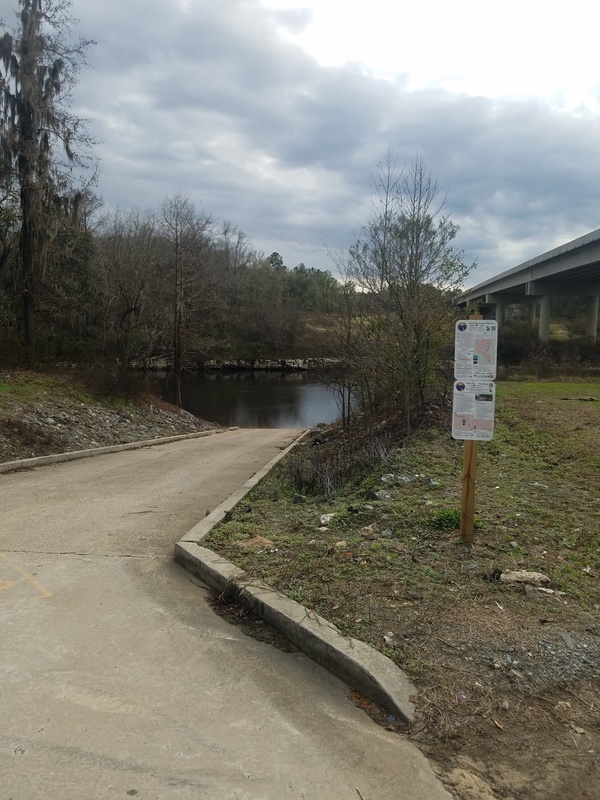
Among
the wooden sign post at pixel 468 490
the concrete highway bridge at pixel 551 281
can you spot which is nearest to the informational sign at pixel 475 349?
the wooden sign post at pixel 468 490

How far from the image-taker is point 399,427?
13.6 m

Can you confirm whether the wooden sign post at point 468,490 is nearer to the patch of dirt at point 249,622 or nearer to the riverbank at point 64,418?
the patch of dirt at point 249,622

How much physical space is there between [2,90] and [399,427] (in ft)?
55.2

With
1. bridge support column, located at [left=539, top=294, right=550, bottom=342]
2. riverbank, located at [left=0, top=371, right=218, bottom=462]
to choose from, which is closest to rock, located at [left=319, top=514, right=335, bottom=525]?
riverbank, located at [left=0, top=371, right=218, bottom=462]

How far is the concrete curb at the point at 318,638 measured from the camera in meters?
3.33

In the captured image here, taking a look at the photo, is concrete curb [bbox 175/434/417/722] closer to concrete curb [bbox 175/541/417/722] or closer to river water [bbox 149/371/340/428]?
concrete curb [bbox 175/541/417/722]

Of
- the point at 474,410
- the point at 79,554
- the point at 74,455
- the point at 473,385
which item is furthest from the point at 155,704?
the point at 74,455

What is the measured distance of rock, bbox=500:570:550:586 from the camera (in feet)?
15.0

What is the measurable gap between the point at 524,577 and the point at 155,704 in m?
2.77

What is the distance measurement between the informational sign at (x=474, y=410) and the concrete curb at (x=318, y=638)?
78.4 inches

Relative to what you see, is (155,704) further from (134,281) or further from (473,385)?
(134,281)

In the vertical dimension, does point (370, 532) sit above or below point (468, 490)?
below

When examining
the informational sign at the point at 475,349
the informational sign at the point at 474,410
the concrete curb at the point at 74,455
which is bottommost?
the concrete curb at the point at 74,455

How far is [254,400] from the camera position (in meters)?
46.1
